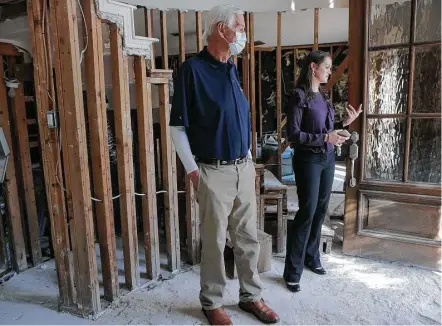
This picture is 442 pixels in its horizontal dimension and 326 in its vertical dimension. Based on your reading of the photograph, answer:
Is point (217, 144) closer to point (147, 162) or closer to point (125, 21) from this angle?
point (147, 162)

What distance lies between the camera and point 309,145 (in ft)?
7.59

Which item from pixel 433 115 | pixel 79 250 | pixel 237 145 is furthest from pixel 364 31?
pixel 79 250

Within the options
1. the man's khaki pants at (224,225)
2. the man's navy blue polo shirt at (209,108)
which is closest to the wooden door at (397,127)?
the man's khaki pants at (224,225)

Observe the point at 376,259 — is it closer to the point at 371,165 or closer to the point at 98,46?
the point at 371,165

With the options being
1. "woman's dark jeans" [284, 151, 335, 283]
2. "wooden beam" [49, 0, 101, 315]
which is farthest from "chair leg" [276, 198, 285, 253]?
→ "wooden beam" [49, 0, 101, 315]

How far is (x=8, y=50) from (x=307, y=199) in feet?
7.79

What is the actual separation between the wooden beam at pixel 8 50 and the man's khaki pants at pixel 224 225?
186cm

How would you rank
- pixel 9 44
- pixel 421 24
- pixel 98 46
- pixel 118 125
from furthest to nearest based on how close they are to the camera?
pixel 9 44 < pixel 421 24 < pixel 118 125 < pixel 98 46

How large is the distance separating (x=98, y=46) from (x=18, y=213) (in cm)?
159

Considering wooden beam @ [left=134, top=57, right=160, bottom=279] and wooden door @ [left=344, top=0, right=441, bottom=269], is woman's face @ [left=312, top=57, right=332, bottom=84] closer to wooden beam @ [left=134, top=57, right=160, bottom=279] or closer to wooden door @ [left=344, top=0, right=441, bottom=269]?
wooden door @ [left=344, top=0, right=441, bottom=269]

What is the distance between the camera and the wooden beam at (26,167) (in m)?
2.92

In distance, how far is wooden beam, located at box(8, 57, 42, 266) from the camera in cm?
292

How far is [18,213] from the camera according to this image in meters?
2.94

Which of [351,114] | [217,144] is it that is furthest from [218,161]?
[351,114]
